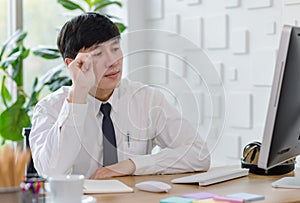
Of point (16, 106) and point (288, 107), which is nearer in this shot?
point (288, 107)

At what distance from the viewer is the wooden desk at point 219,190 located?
1.74m

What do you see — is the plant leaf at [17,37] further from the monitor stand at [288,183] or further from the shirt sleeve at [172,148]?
the monitor stand at [288,183]

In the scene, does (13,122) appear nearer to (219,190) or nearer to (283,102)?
(219,190)

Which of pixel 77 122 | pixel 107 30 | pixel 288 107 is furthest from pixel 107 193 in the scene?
pixel 107 30

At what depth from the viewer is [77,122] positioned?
2182 mm

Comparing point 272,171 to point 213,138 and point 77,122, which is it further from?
point 77,122

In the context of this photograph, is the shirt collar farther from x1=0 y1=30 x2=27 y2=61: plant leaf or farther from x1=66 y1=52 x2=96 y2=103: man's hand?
x1=0 y1=30 x2=27 y2=61: plant leaf

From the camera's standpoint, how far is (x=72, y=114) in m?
2.17

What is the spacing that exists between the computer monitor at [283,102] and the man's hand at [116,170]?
22.2 inches

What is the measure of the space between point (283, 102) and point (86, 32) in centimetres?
87

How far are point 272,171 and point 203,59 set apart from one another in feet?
1.59

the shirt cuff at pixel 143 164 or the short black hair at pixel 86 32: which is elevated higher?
the short black hair at pixel 86 32

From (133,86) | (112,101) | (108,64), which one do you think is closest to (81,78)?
(108,64)

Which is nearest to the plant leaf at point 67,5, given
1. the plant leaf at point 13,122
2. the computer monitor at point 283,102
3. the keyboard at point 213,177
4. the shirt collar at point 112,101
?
the plant leaf at point 13,122
